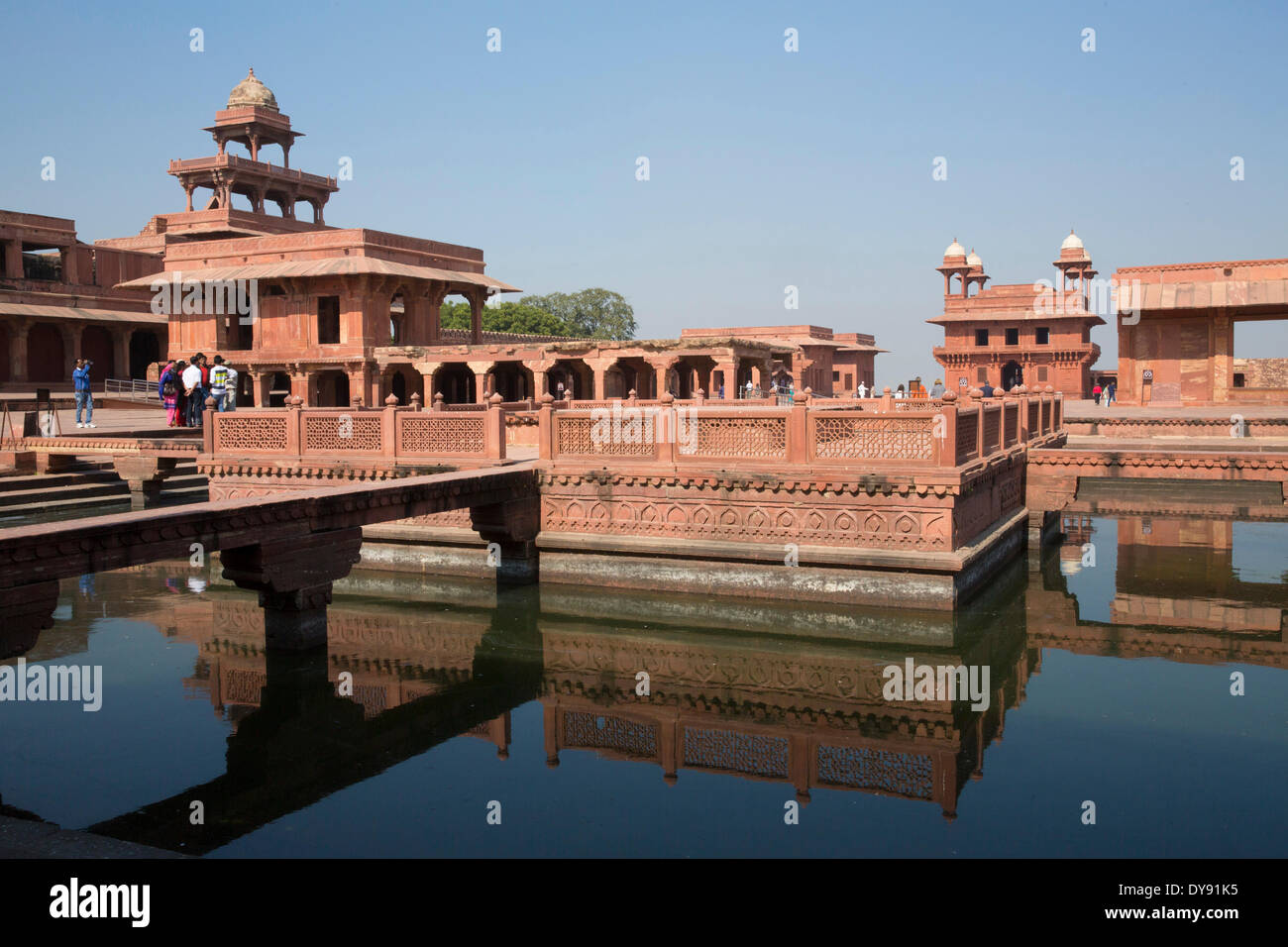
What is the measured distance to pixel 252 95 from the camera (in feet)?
143

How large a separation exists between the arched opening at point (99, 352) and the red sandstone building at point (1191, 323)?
109ft

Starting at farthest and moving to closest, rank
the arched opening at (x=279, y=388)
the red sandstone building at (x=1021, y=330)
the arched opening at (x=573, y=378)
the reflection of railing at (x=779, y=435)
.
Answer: the red sandstone building at (x=1021, y=330), the arched opening at (x=279, y=388), the arched opening at (x=573, y=378), the reflection of railing at (x=779, y=435)

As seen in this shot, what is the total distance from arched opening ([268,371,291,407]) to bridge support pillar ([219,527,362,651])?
25.0m

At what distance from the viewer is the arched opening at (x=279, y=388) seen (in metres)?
34.1

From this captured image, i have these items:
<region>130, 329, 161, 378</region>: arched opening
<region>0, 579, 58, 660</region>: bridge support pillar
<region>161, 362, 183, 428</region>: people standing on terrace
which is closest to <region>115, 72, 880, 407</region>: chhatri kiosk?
<region>130, 329, 161, 378</region>: arched opening

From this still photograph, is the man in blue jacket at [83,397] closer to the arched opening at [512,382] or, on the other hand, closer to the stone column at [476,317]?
the stone column at [476,317]

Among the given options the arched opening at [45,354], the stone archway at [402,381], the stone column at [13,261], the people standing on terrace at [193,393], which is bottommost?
the people standing on terrace at [193,393]

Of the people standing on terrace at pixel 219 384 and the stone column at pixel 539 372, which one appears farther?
the stone column at pixel 539 372

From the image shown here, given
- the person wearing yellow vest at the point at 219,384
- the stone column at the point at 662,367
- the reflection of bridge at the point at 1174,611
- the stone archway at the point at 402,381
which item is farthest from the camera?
the stone archway at the point at 402,381

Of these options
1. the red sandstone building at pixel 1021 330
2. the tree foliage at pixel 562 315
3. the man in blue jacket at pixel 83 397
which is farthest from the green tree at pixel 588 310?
the man in blue jacket at pixel 83 397
